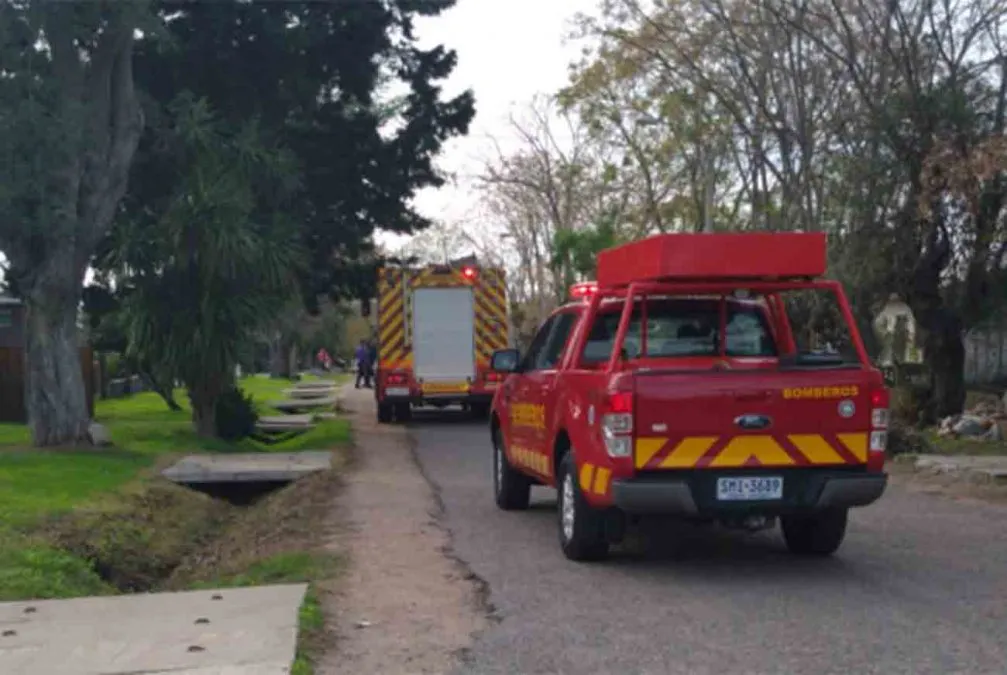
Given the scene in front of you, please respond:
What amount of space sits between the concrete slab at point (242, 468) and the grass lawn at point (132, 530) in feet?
1.41

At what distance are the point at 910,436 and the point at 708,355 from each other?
832 centimetres

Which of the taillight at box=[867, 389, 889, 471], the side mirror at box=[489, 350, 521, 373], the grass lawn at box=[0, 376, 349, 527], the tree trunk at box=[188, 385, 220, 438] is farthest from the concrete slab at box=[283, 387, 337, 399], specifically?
the taillight at box=[867, 389, 889, 471]

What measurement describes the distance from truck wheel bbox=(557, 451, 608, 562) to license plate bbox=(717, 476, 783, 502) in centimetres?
103

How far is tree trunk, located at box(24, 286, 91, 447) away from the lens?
17484mm

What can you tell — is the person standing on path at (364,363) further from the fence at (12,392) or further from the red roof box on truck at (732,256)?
the red roof box on truck at (732,256)

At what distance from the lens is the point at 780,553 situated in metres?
9.95

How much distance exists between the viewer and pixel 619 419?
8.41 meters

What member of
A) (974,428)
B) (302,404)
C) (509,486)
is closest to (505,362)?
(509,486)

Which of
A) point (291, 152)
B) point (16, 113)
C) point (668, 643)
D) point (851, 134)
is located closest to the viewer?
point (668, 643)

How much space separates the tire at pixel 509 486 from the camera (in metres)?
12.3

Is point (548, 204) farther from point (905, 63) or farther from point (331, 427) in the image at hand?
point (905, 63)

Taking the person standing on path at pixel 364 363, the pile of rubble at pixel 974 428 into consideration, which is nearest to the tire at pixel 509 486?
the pile of rubble at pixel 974 428

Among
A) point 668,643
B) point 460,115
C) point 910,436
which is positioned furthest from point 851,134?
point 668,643

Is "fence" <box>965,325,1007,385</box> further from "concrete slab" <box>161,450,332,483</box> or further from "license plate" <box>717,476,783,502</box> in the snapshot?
"license plate" <box>717,476,783,502</box>
